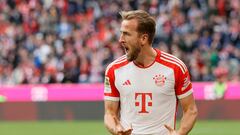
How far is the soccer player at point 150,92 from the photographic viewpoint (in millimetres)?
6098

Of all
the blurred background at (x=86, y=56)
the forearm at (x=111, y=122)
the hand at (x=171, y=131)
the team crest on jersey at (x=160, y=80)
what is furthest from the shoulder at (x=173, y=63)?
the blurred background at (x=86, y=56)

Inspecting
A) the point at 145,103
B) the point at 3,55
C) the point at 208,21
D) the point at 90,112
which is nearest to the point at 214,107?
the point at 90,112

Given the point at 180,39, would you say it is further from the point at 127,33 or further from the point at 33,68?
the point at 127,33

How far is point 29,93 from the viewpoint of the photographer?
62.4ft

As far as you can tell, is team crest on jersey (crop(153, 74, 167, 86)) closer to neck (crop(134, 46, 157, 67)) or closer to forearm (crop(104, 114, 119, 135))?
neck (crop(134, 46, 157, 67))

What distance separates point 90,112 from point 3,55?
493cm

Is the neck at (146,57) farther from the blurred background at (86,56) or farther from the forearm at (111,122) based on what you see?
the blurred background at (86,56)

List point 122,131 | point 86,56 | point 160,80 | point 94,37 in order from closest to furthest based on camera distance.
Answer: point 122,131 < point 160,80 < point 86,56 < point 94,37

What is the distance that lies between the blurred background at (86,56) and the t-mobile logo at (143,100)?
978 centimetres

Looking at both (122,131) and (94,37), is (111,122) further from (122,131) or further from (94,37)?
(94,37)

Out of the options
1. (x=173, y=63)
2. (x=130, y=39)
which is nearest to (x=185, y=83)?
(x=173, y=63)

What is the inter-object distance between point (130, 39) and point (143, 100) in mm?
519

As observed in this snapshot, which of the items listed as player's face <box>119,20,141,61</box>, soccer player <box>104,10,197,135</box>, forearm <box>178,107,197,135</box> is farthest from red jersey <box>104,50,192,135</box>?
player's face <box>119,20,141,61</box>

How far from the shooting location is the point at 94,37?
21.8 metres
